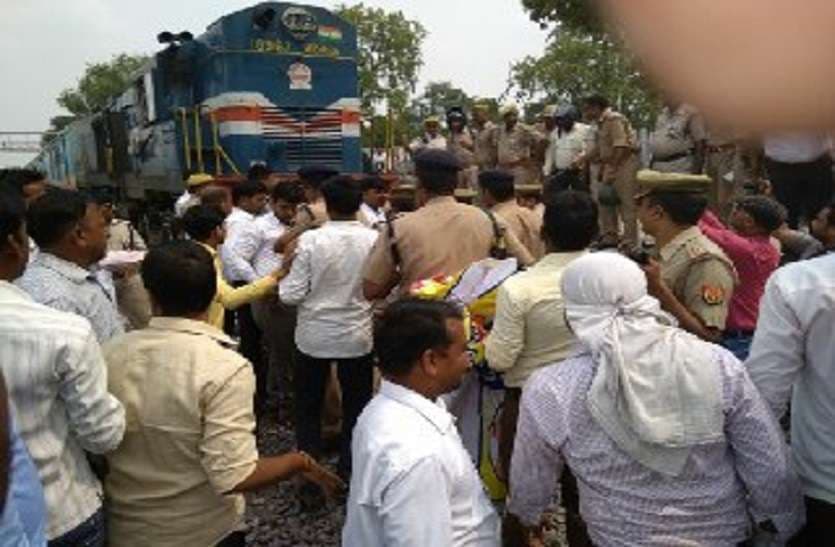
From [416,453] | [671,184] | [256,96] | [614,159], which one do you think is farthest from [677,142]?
[416,453]

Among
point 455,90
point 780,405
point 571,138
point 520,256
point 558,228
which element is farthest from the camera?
point 455,90

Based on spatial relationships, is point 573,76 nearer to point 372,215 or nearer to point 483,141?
point 483,141

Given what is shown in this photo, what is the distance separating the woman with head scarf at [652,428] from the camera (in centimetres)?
191

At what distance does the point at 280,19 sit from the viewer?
10.7 metres

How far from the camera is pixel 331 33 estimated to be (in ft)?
36.7

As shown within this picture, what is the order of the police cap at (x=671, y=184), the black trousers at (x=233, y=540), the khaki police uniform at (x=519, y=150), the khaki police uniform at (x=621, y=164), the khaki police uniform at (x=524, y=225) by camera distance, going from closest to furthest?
1. the black trousers at (x=233, y=540)
2. the police cap at (x=671, y=184)
3. the khaki police uniform at (x=524, y=225)
4. the khaki police uniform at (x=621, y=164)
5. the khaki police uniform at (x=519, y=150)

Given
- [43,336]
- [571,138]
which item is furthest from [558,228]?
[571,138]

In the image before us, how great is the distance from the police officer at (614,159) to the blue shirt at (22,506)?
22.0 feet

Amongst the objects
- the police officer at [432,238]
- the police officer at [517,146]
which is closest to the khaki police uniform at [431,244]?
the police officer at [432,238]

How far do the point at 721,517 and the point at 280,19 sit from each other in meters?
10.0

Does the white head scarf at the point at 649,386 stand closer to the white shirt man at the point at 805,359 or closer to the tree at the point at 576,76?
the white shirt man at the point at 805,359

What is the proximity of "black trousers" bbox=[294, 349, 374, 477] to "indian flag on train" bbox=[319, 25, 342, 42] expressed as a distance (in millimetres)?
7894

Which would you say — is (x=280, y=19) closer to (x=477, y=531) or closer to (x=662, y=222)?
(x=662, y=222)

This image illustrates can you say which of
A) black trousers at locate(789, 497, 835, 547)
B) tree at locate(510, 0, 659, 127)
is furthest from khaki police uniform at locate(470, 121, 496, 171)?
tree at locate(510, 0, 659, 127)
